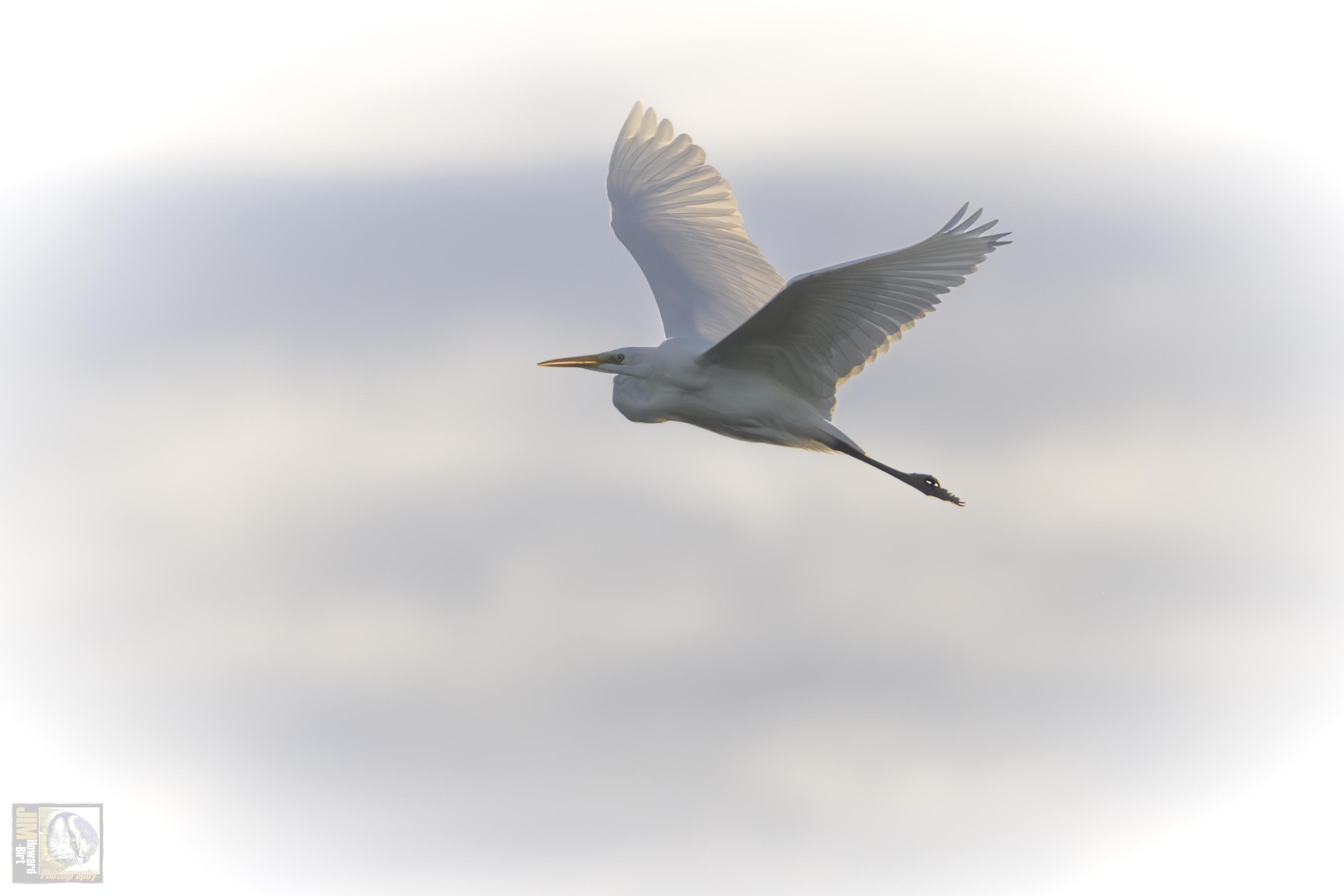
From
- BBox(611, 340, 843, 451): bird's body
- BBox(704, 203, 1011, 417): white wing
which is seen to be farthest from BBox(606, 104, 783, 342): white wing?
BBox(704, 203, 1011, 417): white wing

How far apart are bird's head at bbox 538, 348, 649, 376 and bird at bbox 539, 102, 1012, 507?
0.04ft

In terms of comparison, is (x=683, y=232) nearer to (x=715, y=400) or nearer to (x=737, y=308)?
(x=737, y=308)

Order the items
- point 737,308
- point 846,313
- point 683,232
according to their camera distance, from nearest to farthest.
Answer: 1. point 846,313
2. point 737,308
3. point 683,232

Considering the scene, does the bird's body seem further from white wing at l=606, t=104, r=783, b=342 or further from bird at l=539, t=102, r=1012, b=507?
white wing at l=606, t=104, r=783, b=342

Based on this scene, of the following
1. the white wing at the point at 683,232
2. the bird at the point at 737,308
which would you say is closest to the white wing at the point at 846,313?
the bird at the point at 737,308

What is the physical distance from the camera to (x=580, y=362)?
11.3 metres

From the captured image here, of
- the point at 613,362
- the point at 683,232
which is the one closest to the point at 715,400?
the point at 613,362

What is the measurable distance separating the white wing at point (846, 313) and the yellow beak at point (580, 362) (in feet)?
3.23

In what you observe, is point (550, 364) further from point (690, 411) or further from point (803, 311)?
point (803, 311)

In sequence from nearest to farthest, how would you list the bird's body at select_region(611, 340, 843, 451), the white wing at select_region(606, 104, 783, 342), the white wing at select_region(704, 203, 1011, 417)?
the white wing at select_region(704, 203, 1011, 417) < the bird's body at select_region(611, 340, 843, 451) < the white wing at select_region(606, 104, 783, 342)

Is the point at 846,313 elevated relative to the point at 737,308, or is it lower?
lower

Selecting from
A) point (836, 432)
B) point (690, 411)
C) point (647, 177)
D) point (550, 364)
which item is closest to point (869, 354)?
point (836, 432)

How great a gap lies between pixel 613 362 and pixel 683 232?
2128mm

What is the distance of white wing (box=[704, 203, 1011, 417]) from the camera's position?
912 cm
